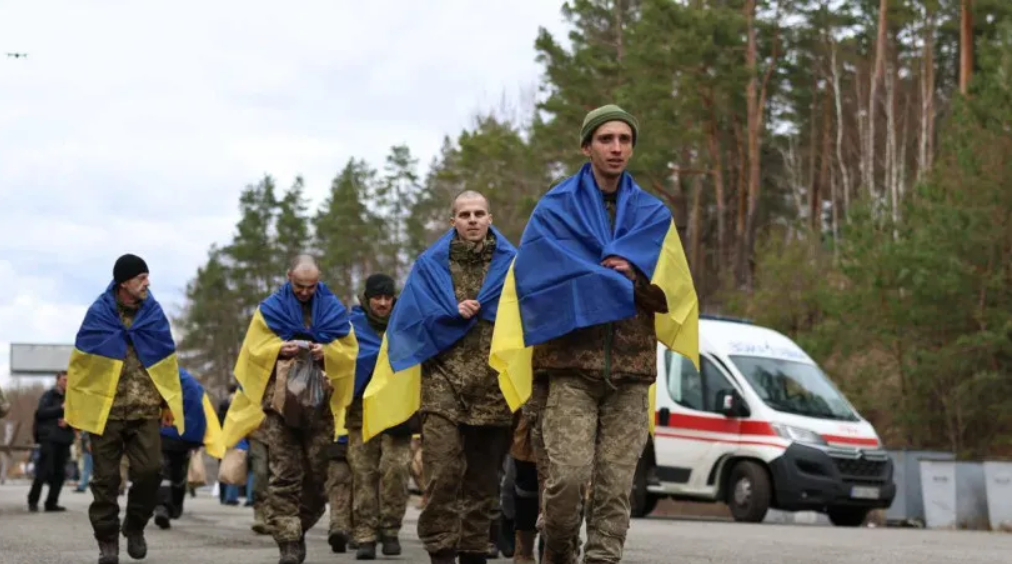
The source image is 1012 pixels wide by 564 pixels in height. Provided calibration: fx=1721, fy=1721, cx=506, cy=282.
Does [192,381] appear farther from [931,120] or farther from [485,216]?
[931,120]

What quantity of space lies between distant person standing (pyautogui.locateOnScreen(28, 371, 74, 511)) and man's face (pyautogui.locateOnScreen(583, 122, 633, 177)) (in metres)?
14.8

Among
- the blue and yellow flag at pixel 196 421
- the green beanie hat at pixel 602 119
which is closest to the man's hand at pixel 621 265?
the green beanie hat at pixel 602 119

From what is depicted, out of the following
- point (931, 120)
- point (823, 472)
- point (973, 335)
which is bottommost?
point (823, 472)

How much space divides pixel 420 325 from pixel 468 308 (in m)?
0.28

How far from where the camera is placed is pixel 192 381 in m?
17.1

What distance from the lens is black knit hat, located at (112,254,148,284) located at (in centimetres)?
1152

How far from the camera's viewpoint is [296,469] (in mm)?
11078

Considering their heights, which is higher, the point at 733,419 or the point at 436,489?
the point at 733,419

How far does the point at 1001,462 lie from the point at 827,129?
34.3 metres

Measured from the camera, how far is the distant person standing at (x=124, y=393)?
36.9 ft

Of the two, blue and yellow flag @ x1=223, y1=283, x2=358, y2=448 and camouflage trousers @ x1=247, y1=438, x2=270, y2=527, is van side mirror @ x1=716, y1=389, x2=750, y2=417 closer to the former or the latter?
camouflage trousers @ x1=247, y1=438, x2=270, y2=527

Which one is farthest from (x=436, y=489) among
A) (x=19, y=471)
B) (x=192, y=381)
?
(x=19, y=471)

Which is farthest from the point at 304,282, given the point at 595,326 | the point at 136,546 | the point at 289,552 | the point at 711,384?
the point at 711,384

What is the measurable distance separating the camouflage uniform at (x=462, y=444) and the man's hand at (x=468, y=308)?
128 millimetres
